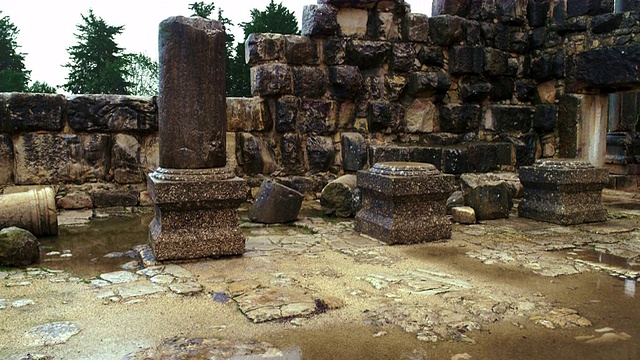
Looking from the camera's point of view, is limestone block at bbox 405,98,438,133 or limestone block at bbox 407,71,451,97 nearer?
limestone block at bbox 407,71,451,97

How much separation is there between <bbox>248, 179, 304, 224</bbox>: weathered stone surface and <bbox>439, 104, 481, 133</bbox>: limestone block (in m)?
3.13

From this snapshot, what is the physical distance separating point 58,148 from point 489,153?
5873 mm

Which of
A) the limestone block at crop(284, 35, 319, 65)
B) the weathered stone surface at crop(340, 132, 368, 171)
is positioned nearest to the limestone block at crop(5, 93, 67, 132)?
the limestone block at crop(284, 35, 319, 65)

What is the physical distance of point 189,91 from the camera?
4.22 meters

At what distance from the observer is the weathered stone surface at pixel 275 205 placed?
224 inches

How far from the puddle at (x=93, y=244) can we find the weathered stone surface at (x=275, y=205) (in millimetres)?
1210

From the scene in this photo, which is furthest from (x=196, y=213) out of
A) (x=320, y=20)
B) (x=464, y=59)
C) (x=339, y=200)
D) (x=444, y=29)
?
(x=464, y=59)

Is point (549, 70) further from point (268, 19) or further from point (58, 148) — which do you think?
point (268, 19)

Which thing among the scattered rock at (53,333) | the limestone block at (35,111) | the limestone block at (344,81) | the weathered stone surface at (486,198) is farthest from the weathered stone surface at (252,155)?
the scattered rock at (53,333)

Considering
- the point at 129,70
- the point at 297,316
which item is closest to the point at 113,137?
the point at 297,316

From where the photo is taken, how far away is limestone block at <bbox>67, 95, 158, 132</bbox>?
6.12m

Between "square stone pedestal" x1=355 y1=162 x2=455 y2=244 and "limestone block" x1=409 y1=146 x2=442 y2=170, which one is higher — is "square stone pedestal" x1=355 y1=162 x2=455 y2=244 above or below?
below

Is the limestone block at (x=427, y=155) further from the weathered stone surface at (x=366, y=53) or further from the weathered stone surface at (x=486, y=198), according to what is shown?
the weathered stone surface at (x=366, y=53)

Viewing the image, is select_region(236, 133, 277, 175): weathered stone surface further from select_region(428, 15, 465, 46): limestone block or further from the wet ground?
select_region(428, 15, 465, 46): limestone block
